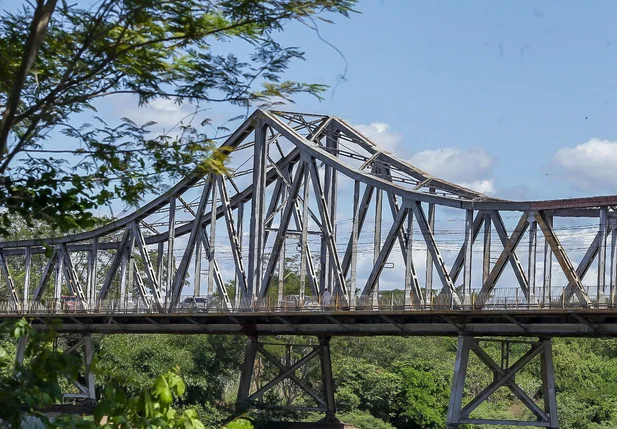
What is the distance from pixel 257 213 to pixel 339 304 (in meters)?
10.2

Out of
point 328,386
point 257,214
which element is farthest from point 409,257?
point 257,214

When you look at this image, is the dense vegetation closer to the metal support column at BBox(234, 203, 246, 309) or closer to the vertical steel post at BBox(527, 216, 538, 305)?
the metal support column at BBox(234, 203, 246, 309)

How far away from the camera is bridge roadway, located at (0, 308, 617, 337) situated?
37719 millimetres

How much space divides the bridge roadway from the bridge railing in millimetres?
281

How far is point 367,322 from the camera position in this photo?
154ft

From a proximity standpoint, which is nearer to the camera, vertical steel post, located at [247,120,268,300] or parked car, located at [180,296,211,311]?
vertical steel post, located at [247,120,268,300]

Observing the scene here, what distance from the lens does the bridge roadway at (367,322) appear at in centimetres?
3772

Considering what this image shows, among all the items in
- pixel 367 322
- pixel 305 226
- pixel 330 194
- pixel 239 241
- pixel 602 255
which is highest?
pixel 330 194

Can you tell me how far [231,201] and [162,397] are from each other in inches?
2074

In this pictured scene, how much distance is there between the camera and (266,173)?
5897cm

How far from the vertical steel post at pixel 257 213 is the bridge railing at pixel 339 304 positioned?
1.56 meters

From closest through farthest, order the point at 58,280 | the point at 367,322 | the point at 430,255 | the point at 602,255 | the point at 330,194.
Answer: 1. the point at 602,255
2. the point at 430,255
3. the point at 367,322
4. the point at 330,194
5. the point at 58,280

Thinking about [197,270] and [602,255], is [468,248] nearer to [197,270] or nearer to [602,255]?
[602,255]

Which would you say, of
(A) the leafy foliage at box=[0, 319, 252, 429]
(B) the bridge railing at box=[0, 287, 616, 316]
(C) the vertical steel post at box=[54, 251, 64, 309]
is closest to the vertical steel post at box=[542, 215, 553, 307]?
(B) the bridge railing at box=[0, 287, 616, 316]
